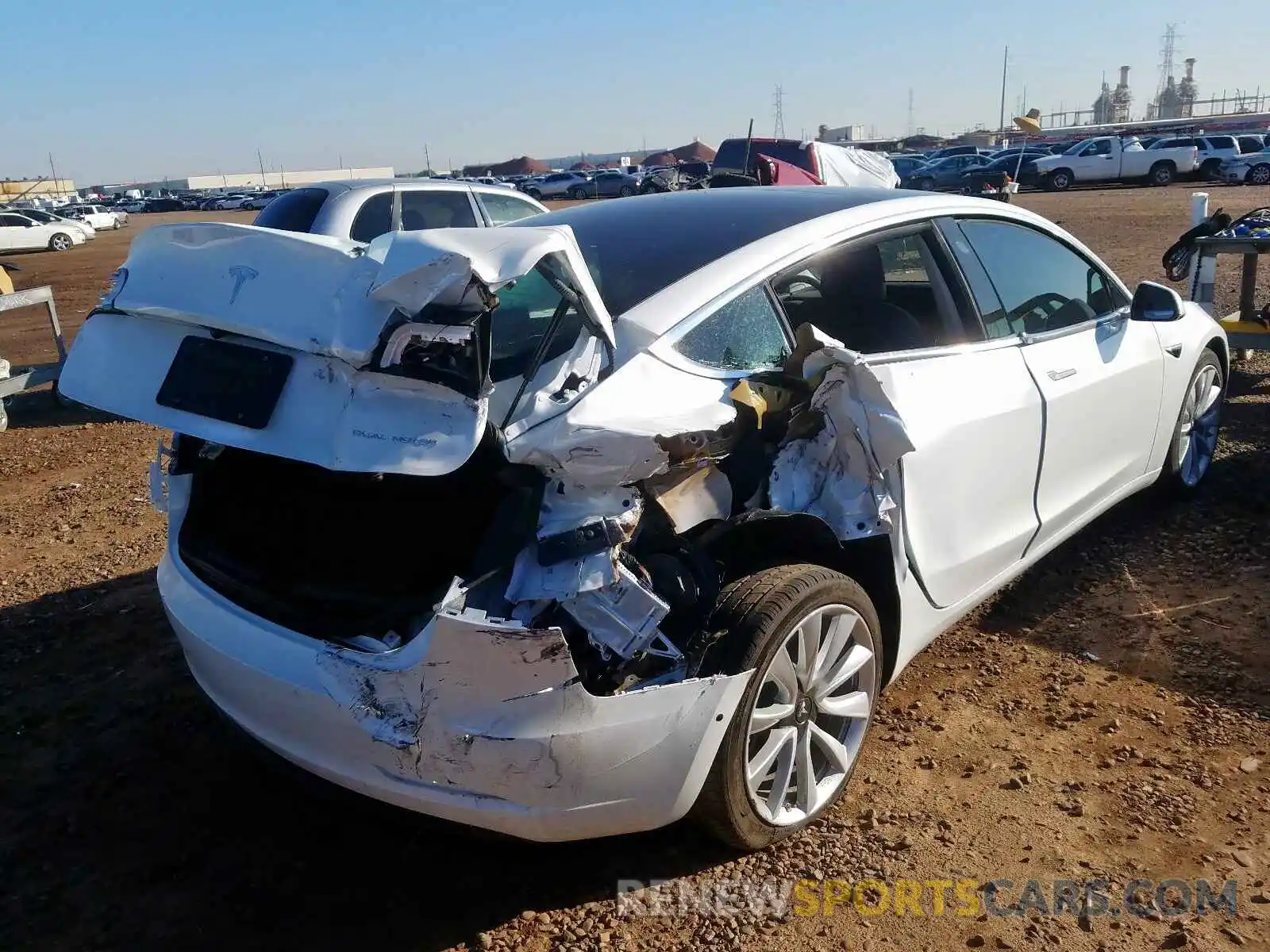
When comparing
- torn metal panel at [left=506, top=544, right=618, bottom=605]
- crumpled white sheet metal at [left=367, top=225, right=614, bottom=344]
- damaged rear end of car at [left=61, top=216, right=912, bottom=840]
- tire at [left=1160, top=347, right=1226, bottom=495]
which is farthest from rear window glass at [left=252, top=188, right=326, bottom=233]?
torn metal panel at [left=506, top=544, right=618, bottom=605]

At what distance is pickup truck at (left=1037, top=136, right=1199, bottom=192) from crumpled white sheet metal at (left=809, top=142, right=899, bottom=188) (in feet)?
86.7

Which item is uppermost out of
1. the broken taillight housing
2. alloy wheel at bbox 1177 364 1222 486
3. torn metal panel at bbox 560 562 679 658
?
the broken taillight housing

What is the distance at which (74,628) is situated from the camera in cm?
410

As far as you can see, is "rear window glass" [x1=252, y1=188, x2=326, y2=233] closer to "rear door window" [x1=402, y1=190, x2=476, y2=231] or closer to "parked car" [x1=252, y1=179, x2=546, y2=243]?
"parked car" [x1=252, y1=179, x2=546, y2=243]

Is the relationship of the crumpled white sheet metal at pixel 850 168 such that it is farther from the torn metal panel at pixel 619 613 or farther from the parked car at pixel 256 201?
the parked car at pixel 256 201

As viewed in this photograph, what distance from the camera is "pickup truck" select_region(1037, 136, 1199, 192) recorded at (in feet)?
107

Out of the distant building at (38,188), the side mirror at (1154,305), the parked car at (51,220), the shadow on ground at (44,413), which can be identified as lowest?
the shadow on ground at (44,413)

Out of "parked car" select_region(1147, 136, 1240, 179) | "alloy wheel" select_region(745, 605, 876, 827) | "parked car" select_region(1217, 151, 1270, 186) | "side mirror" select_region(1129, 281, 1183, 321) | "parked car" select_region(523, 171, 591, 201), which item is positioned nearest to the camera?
"alloy wheel" select_region(745, 605, 876, 827)

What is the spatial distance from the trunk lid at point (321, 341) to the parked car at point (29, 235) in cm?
3333

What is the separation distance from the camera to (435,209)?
32.0 feet

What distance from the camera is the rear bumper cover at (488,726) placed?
2102 mm

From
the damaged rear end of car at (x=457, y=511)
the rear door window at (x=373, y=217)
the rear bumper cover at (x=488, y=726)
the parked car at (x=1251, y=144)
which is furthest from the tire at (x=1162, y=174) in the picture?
the rear bumper cover at (x=488, y=726)

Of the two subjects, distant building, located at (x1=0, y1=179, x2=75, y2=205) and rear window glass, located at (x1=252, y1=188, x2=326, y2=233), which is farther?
distant building, located at (x1=0, y1=179, x2=75, y2=205)

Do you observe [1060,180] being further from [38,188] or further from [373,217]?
[38,188]
